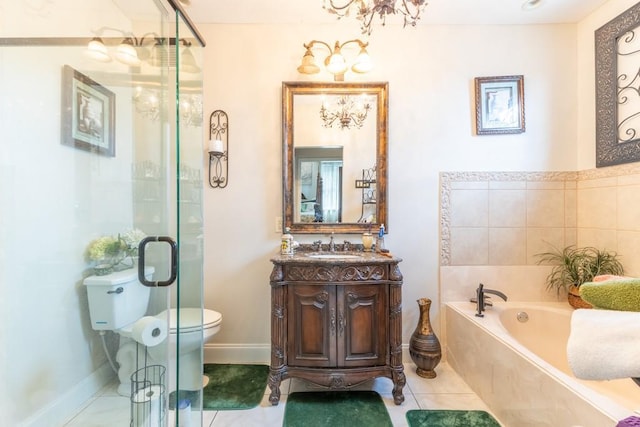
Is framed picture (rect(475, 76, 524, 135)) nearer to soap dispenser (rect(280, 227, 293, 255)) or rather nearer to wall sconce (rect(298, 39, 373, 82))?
wall sconce (rect(298, 39, 373, 82))

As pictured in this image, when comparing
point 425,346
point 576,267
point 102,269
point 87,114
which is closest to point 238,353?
point 102,269

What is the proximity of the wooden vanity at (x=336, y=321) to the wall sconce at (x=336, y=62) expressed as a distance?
4.53 feet

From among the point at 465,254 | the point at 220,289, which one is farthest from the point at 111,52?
the point at 465,254

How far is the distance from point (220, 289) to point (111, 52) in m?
1.70

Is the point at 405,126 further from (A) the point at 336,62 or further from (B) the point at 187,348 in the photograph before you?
(B) the point at 187,348

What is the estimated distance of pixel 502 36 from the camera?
7.35ft

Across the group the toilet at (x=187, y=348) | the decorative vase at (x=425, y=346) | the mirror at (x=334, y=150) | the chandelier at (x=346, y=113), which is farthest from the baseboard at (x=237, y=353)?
the chandelier at (x=346, y=113)

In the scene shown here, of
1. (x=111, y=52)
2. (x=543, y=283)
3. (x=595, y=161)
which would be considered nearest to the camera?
(x=111, y=52)

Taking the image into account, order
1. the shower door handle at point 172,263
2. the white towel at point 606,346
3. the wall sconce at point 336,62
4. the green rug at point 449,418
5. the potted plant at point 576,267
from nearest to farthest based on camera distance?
the white towel at point 606,346
the shower door handle at point 172,263
the green rug at point 449,418
the potted plant at point 576,267
the wall sconce at point 336,62

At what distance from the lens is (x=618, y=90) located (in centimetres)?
194

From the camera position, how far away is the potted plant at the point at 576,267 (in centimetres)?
195

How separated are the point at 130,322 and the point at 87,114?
1.14m

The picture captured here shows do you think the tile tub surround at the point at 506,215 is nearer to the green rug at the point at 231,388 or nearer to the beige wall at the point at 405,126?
the beige wall at the point at 405,126

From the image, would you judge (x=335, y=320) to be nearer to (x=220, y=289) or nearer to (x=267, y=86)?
(x=220, y=289)
